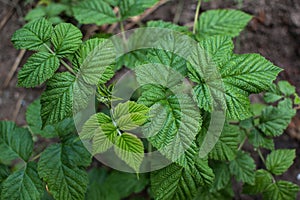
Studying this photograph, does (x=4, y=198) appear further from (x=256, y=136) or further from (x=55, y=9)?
(x=55, y=9)

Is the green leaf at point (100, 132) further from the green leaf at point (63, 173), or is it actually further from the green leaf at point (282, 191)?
the green leaf at point (282, 191)

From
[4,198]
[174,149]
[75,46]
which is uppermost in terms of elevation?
[75,46]

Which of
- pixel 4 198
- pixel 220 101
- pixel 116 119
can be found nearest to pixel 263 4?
pixel 220 101

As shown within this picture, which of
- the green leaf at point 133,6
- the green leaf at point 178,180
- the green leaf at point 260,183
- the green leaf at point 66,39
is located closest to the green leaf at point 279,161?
the green leaf at point 260,183

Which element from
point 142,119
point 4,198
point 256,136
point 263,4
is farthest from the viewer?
point 263,4

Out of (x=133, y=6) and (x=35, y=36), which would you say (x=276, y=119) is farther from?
(x=35, y=36)

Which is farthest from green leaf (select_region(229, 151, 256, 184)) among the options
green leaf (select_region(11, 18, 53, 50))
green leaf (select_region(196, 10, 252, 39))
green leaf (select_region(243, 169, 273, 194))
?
green leaf (select_region(11, 18, 53, 50))

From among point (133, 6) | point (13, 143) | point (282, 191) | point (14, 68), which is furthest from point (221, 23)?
point (14, 68)
